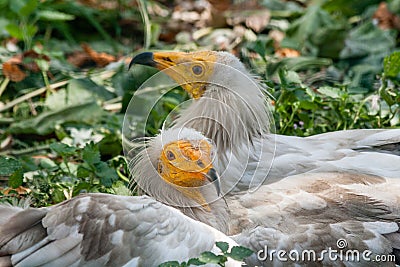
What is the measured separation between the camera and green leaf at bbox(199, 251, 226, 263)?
253 cm

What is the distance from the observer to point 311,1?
261 inches

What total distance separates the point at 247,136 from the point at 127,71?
1.60m

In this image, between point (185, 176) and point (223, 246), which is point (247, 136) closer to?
point (185, 176)

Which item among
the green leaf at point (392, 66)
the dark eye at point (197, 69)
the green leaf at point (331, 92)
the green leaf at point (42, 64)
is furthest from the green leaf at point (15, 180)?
the green leaf at point (392, 66)

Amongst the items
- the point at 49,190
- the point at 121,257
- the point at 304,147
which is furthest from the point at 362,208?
the point at 49,190

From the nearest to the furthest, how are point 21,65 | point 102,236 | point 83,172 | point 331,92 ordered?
point 102,236
point 83,172
point 331,92
point 21,65

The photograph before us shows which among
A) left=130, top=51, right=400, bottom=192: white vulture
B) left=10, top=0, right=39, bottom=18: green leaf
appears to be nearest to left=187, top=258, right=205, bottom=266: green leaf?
left=130, top=51, right=400, bottom=192: white vulture

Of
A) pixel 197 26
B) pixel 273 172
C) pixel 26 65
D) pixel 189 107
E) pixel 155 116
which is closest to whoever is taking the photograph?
pixel 273 172

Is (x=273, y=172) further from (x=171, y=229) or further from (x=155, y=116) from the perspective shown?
(x=155, y=116)

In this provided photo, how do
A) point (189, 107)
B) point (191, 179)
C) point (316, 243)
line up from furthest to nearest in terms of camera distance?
point (189, 107) → point (191, 179) → point (316, 243)

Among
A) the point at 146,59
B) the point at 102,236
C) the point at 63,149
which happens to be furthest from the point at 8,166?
the point at 102,236

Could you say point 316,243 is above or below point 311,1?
below

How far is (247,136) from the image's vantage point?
3.55 m

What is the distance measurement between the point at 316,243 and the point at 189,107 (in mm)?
978
